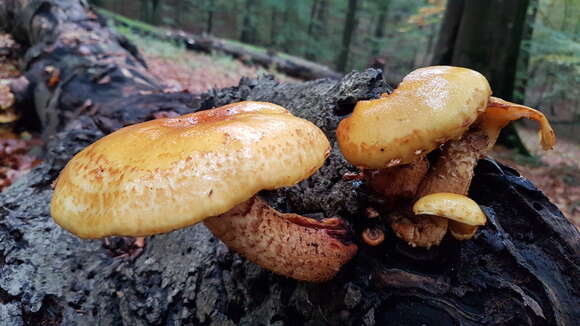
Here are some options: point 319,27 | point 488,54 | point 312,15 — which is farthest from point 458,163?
point 312,15

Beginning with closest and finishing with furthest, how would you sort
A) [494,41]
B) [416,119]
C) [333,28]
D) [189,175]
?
[189,175]
[416,119]
[494,41]
[333,28]

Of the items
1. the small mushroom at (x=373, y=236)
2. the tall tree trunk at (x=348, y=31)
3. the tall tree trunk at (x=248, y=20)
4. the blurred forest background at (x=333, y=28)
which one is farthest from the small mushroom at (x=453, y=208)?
the tall tree trunk at (x=248, y=20)

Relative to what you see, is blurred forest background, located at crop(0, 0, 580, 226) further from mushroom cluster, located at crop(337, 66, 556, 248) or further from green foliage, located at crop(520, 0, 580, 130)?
mushroom cluster, located at crop(337, 66, 556, 248)

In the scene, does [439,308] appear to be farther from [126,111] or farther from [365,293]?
[126,111]

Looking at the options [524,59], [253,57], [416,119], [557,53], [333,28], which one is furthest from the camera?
[333,28]

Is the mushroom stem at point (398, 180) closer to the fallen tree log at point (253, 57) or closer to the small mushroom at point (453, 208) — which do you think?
the small mushroom at point (453, 208)

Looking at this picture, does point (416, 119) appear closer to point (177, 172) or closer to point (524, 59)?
point (177, 172)

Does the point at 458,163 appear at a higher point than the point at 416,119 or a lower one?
lower
